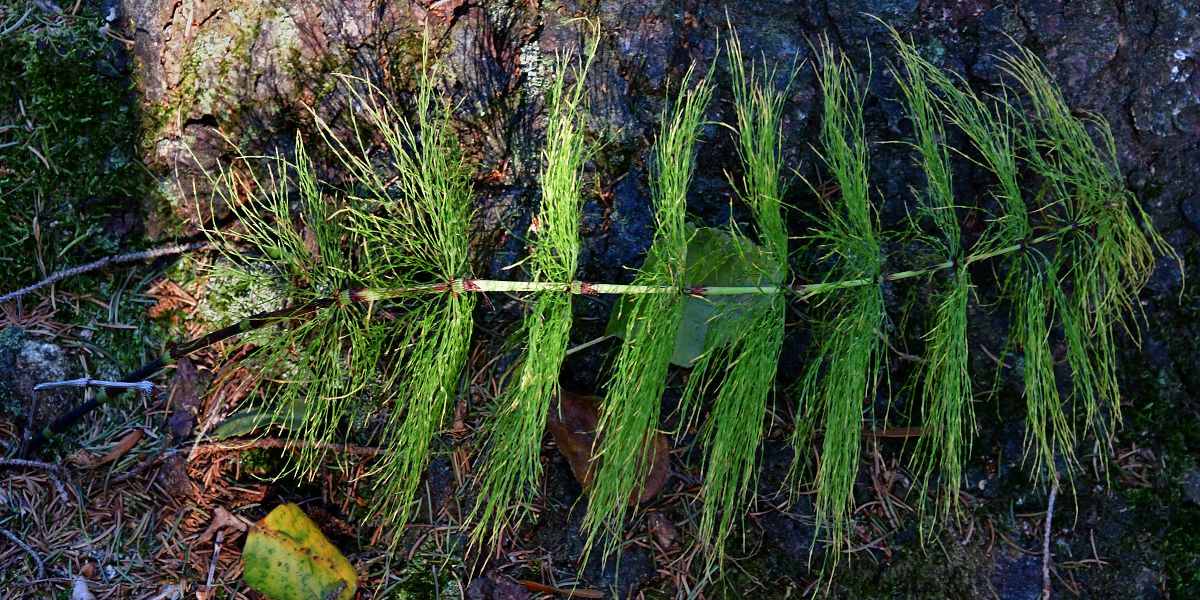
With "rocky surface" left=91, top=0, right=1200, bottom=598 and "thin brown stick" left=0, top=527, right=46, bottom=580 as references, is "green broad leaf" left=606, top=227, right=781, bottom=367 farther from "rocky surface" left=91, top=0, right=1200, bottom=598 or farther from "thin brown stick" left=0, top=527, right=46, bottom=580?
"thin brown stick" left=0, top=527, right=46, bottom=580

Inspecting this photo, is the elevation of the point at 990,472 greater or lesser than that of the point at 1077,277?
lesser

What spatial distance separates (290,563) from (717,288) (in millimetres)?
1443

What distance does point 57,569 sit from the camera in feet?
8.48

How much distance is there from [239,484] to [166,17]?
142cm

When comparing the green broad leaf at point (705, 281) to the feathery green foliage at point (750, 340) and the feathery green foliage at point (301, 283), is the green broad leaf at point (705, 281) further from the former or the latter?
the feathery green foliage at point (301, 283)

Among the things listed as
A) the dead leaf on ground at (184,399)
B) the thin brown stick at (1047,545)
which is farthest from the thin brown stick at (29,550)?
the thin brown stick at (1047,545)

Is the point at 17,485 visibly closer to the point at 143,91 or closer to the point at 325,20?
the point at 143,91

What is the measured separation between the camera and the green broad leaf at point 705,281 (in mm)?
2430

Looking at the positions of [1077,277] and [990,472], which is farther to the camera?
[990,472]

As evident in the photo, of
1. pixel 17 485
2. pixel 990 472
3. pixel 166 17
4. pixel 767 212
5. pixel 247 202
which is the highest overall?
pixel 166 17

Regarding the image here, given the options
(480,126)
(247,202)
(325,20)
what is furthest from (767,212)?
(247,202)

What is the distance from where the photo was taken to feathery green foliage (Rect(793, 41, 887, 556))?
2.39 meters

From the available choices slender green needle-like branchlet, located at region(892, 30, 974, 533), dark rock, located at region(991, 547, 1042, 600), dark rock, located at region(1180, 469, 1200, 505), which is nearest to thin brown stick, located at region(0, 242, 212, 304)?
slender green needle-like branchlet, located at region(892, 30, 974, 533)

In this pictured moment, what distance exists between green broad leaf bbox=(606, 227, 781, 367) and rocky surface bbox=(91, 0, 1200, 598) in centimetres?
17
